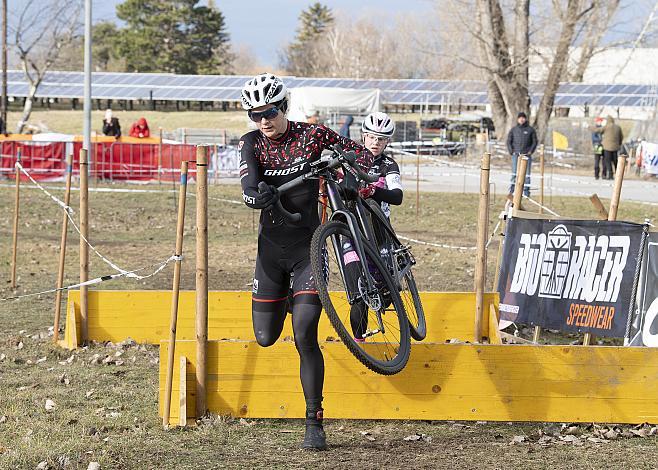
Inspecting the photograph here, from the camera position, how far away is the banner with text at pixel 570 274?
954cm

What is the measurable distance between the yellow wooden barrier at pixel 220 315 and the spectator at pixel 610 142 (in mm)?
24022

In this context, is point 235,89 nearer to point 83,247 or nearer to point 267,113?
point 83,247

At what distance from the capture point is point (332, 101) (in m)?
53.7

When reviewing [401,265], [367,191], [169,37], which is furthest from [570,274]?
[169,37]

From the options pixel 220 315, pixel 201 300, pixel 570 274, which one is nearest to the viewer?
pixel 201 300

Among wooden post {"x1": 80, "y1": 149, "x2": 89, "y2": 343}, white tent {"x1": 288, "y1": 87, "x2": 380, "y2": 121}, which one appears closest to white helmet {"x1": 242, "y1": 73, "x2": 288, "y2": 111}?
wooden post {"x1": 80, "y1": 149, "x2": 89, "y2": 343}

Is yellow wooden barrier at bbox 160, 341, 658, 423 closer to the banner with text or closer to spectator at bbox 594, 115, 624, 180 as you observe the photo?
the banner with text

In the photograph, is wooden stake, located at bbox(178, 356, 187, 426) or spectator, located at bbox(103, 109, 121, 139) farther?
spectator, located at bbox(103, 109, 121, 139)

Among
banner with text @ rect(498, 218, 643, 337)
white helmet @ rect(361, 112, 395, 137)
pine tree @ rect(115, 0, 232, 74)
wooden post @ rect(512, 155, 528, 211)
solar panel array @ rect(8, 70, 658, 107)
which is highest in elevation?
pine tree @ rect(115, 0, 232, 74)

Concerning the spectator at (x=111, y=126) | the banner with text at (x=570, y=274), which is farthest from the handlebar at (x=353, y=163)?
the spectator at (x=111, y=126)

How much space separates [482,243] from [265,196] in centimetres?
331

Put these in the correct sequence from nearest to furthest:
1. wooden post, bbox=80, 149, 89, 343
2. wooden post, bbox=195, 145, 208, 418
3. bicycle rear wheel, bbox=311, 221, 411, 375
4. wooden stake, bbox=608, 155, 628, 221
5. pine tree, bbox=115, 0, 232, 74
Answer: bicycle rear wheel, bbox=311, 221, 411, 375 < wooden post, bbox=195, 145, 208, 418 < wooden post, bbox=80, 149, 89, 343 < wooden stake, bbox=608, 155, 628, 221 < pine tree, bbox=115, 0, 232, 74

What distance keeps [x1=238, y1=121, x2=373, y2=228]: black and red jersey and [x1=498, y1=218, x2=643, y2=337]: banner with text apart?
3.80 m

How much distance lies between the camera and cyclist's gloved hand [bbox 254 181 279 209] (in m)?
6.49
